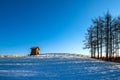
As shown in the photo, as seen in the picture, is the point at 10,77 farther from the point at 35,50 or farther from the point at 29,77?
the point at 35,50

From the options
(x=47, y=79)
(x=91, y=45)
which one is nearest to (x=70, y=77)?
(x=47, y=79)

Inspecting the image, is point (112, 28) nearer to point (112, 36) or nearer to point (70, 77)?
point (112, 36)

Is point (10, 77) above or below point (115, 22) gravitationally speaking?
below

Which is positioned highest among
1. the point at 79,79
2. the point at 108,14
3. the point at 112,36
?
the point at 108,14

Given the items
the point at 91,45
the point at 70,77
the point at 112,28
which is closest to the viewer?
the point at 70,77

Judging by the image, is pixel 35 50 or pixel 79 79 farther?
pixel 35 50

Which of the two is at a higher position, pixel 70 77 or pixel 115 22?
pixel 115 22

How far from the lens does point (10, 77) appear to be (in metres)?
21.7

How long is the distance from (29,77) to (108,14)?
124ft

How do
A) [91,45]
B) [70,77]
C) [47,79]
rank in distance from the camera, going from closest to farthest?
[47,79] → [70,77] → [91,45]

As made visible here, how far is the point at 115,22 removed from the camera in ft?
181

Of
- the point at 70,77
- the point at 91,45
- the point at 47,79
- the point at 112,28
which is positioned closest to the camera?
the point at 47,79

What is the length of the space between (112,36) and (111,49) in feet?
11.8

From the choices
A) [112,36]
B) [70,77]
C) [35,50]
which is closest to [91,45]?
[112,36]
